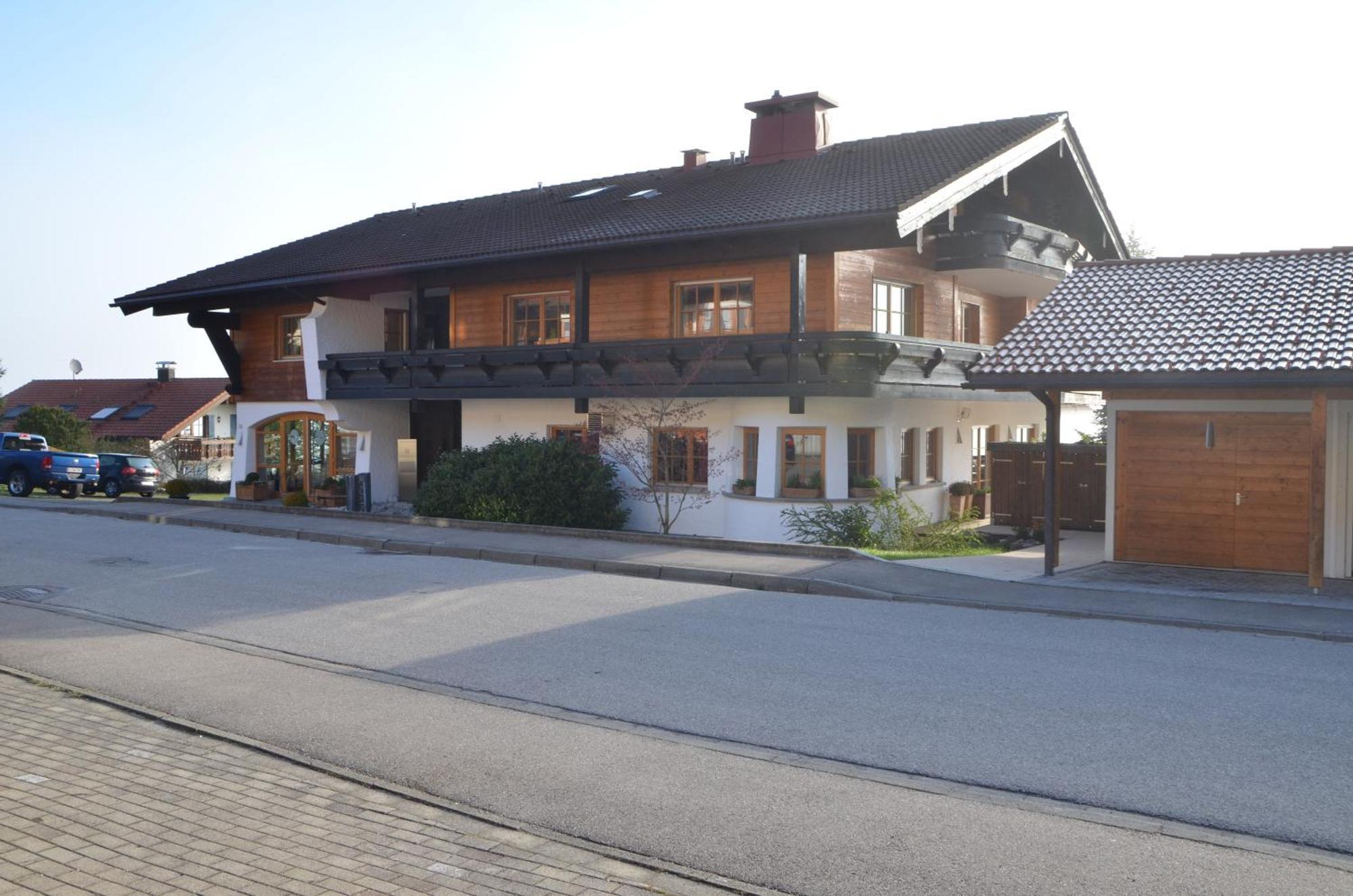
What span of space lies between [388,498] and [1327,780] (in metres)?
24.5

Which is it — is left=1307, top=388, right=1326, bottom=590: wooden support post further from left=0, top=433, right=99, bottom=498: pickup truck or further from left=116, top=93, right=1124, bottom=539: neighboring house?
→ left=0, top=433, right=99, bottom=498: pickup truck

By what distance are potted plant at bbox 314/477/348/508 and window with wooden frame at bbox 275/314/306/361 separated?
11.6ft

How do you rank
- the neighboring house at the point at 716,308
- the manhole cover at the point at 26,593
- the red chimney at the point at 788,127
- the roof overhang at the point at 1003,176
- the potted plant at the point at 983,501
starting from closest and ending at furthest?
the manhole cover at the point at 26,593 → the roof overhang at the point at 1003,176 → the neighboring house at the point at 716,308 → the potted plant at the point at 983,501 → the red chimney at the point at 788,127

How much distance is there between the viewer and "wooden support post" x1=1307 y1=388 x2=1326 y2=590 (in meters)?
13.5

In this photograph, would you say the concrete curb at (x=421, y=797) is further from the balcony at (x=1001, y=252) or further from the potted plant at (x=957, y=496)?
the potted plant at (x=957, y=496)

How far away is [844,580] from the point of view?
48.1 ft

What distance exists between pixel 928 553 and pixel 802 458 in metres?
3.86

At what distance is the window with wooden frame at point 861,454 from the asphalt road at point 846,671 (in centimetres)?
752

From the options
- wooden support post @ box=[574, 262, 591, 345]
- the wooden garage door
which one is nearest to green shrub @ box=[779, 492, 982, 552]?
the wooden garage door

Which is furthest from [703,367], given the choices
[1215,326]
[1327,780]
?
[1327,780]

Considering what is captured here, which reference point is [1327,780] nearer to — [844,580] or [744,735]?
[744,735]

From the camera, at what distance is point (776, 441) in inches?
856

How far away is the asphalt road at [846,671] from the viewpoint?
6.74m

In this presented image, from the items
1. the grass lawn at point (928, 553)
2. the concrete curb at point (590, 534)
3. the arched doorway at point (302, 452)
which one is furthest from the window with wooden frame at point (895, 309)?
the arched doorway at point (302, 452)
